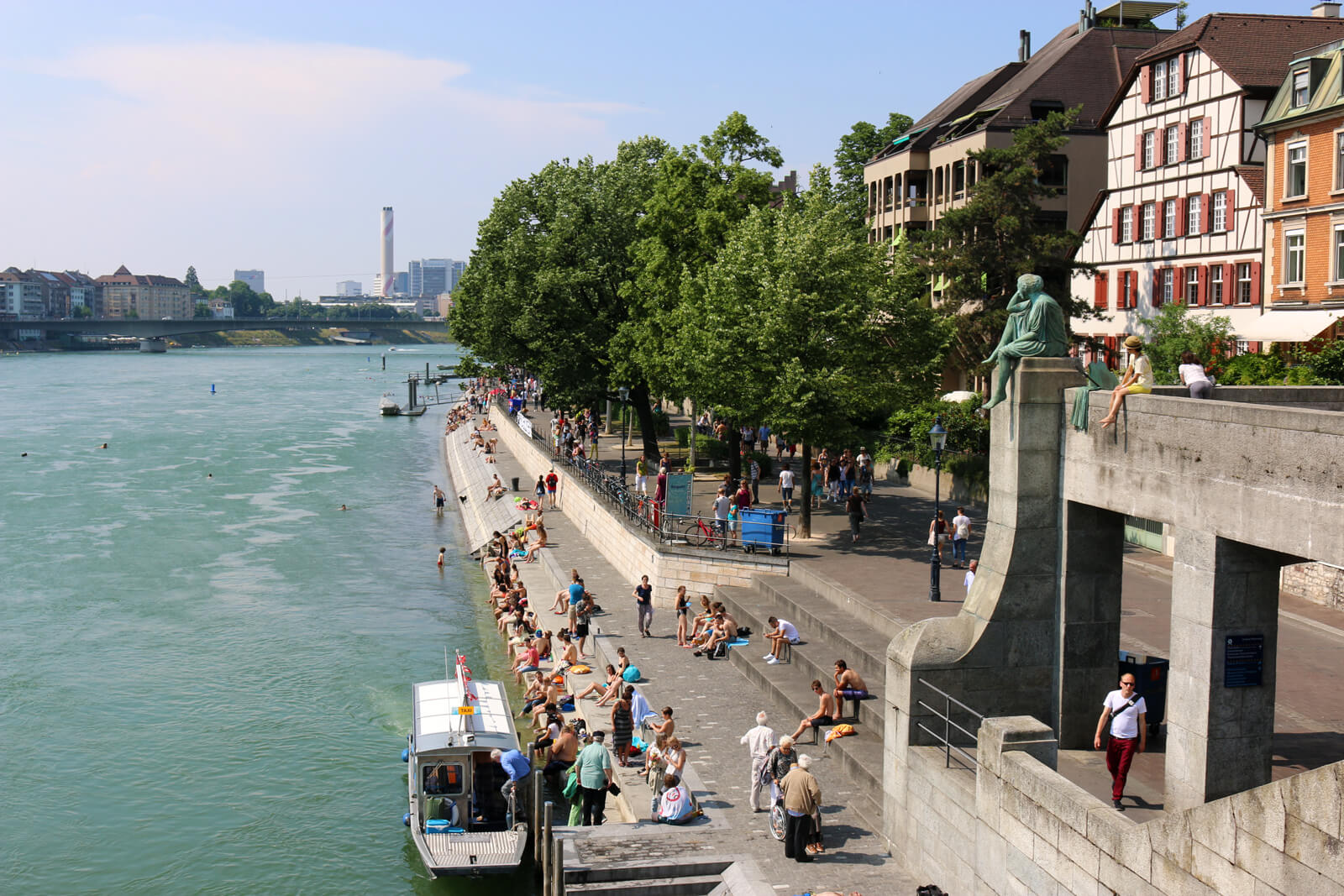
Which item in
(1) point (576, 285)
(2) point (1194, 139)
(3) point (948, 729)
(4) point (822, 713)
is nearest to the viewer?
(3) point (948, 729)

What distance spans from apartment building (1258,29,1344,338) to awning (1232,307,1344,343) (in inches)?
1.3

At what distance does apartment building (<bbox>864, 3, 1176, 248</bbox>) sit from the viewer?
52.0 m

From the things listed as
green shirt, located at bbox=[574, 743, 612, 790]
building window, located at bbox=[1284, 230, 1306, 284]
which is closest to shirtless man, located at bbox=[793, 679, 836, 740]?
green shirt, located at bbox=[574, 743, 612, 790]

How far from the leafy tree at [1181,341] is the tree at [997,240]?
186 inches

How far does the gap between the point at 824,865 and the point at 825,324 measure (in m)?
17.7

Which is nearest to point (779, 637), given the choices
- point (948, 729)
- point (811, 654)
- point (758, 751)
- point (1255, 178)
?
point (811, 654)

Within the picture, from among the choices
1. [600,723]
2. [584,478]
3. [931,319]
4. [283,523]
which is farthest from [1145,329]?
[283,523]

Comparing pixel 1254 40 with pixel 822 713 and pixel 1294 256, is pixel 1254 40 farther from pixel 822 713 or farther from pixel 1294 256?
pixel 822 713

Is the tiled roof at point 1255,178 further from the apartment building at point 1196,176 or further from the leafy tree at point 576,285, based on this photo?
the leafy tree at point 576,285

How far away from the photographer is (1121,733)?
12734 millimetres

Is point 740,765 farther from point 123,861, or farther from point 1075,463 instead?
point 123,861

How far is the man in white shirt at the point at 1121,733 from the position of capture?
12.7 metres

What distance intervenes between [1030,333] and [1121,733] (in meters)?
4.47

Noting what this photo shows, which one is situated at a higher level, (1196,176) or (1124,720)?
(1196,176)
